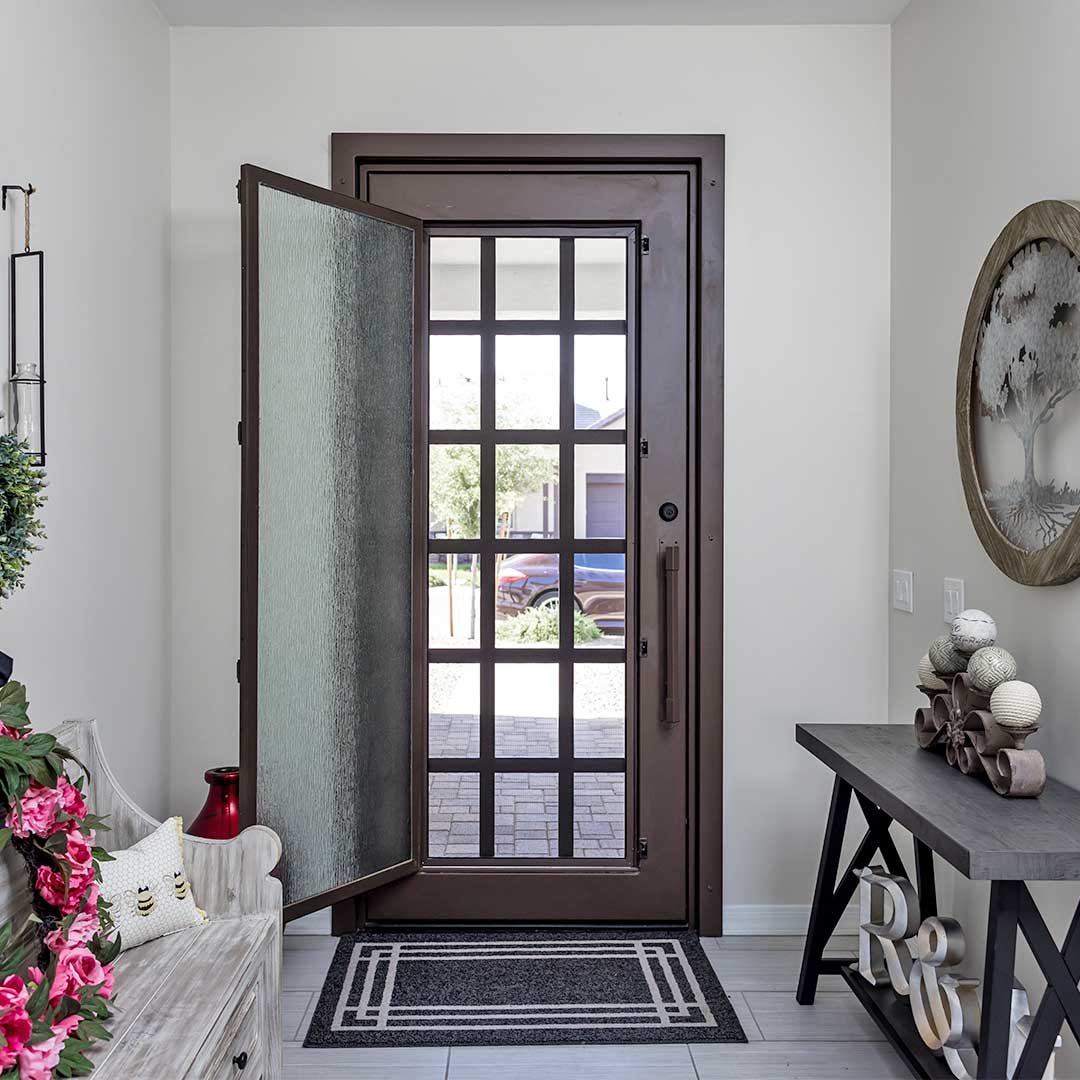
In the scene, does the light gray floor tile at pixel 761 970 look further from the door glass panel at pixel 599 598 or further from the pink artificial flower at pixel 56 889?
the pink artificial flower at pixel 56 889

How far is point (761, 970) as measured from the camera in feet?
8.93

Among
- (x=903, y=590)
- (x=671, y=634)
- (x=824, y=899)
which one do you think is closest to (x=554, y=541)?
(x=671, y=634)

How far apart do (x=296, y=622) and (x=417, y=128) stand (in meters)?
1.43

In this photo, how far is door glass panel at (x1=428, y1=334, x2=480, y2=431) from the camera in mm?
2951

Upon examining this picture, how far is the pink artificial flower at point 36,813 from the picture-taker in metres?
1.54

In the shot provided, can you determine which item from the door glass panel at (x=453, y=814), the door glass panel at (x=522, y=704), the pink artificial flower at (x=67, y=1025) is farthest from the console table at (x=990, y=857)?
the pink artificial flower at (x=67, y=1025)

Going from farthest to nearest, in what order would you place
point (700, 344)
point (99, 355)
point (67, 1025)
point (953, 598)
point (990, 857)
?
point (700, 344)
point (953, 598)
point (99, 355)
point (990, 857)
point (67, 1025)

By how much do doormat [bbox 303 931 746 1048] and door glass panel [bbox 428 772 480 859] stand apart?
24 centimetres

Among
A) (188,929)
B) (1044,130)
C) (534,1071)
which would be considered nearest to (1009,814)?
(534,1071)

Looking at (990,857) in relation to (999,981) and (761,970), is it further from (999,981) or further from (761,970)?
(761,970)

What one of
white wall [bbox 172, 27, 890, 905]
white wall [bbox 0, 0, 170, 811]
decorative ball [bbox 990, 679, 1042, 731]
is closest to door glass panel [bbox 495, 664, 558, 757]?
white wall [bbox 172, 27, 890, 905]

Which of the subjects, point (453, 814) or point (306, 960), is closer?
point (306, 960)

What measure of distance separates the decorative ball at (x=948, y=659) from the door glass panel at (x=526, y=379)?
1.27 metres

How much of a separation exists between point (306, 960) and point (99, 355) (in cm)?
167
